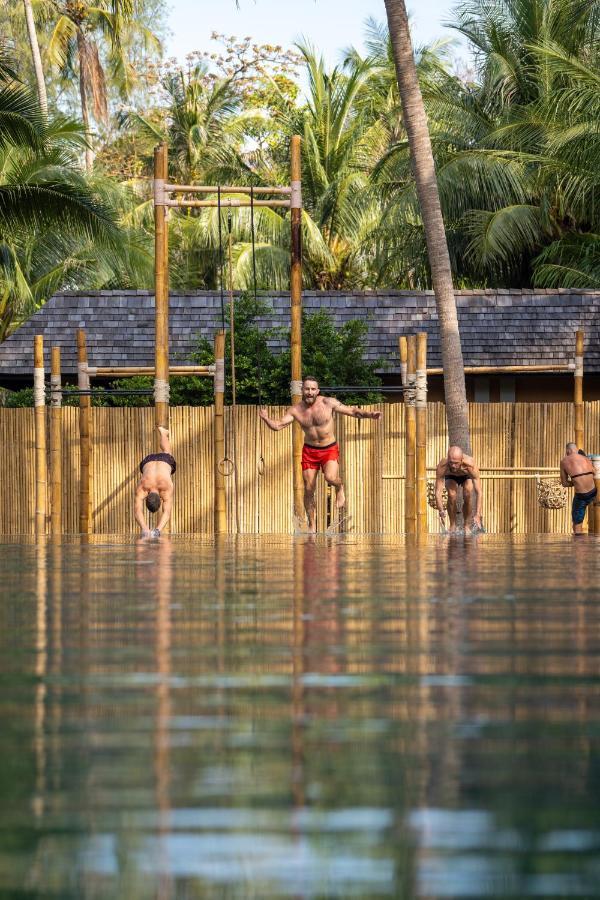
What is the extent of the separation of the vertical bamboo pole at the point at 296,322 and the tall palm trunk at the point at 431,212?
1813mm

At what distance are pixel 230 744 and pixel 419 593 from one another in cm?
350

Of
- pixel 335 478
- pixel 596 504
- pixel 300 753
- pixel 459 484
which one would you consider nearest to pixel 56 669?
pixel 300 753

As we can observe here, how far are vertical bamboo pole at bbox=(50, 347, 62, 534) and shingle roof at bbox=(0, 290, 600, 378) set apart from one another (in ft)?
16.4

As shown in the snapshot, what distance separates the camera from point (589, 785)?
178 cm

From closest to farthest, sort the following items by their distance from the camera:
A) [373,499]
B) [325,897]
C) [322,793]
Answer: [325,897] < [322,793] < [373,499]

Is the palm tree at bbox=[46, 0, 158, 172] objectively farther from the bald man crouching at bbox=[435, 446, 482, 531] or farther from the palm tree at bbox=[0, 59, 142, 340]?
the bald man crouching at bbox=[435, 446, 482, 531]

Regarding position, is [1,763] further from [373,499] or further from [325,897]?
[373,499]

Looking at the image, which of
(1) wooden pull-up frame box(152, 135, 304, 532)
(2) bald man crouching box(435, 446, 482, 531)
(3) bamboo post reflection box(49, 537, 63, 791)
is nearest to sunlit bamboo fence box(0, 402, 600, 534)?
(2) bald man crouching box(435, 446, 482, 531)

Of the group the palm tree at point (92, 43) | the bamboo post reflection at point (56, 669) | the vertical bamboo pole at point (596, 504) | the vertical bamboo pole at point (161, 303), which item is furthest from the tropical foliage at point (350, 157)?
the bamboo post reflection at point (56, 669)

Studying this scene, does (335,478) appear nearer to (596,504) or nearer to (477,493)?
(477,493)

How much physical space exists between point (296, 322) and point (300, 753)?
651 inches

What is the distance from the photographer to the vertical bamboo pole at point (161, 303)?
60.6ft

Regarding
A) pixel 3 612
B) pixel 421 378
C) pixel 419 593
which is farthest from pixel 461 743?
pixel 421 378

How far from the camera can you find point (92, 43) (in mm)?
44750
